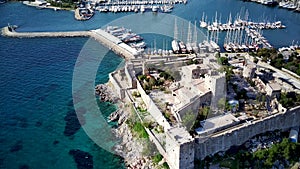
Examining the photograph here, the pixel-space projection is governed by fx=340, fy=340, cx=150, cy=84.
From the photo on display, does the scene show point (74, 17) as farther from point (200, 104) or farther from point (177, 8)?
point (200, 104)

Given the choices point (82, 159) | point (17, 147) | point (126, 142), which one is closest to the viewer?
point (82, 159)

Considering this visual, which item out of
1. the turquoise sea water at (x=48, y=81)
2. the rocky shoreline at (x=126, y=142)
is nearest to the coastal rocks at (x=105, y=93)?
the rocky shoreline at (x=126, y=142)

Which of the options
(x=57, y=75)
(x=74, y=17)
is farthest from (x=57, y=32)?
(x=57, y=75)

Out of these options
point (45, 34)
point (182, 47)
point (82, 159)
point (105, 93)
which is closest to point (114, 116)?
point (105, 93)

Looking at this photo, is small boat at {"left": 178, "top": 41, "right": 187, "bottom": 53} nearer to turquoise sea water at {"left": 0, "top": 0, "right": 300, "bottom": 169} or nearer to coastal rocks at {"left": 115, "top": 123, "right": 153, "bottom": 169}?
turquoise sea water at {"left": 0, "top": 0, "right": 300, "bottom": 169}

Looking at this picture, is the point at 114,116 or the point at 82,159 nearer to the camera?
the point at 82,159

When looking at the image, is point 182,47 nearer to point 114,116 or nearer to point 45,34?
point 114,116

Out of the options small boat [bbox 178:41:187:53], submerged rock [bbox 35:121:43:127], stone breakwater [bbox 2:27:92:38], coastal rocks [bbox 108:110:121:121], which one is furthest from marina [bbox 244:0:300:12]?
submerged rock [bbox 35:121:43:127]
